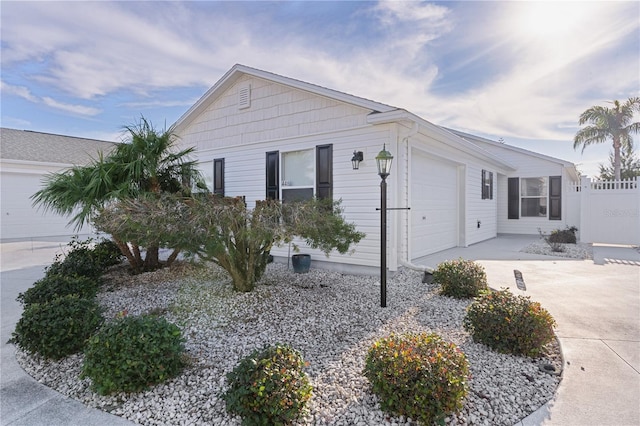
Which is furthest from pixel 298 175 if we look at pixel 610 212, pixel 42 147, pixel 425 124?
pixel 42 147

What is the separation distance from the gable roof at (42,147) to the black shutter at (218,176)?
6.89 m

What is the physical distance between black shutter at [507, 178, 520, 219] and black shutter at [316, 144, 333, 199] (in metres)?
10.7

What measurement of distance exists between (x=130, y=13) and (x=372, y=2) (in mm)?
4831

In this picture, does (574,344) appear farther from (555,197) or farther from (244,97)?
(555,197)

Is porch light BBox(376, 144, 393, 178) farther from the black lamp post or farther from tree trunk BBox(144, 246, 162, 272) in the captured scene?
tree trunk BBox(144, 246, 162, 272)

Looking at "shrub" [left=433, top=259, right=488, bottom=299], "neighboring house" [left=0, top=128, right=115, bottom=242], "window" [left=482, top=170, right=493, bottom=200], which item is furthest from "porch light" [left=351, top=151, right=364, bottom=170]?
"neighboring house" [left=0, top=128, right=115, bottom=242]

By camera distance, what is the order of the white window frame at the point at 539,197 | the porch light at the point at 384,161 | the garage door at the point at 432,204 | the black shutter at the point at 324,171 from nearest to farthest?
1. the porch light at the point at 384,161
2. the black shutter at the point at 324,171
3. the garage door at the point at 432,204
4. the white window frame at the point at 539,197

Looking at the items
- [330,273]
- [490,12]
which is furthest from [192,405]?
[490,12]

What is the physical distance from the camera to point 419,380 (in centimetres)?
231

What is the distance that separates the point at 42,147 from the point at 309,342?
18424mm

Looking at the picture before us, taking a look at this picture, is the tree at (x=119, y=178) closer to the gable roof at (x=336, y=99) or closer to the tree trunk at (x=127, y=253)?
the tree trunk at (x=127, y=253)

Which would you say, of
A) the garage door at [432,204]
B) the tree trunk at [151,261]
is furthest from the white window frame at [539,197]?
the tree trunk at [151,261]

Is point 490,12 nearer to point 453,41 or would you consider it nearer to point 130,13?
point 453,41

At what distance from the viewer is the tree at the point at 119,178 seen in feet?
18.4
